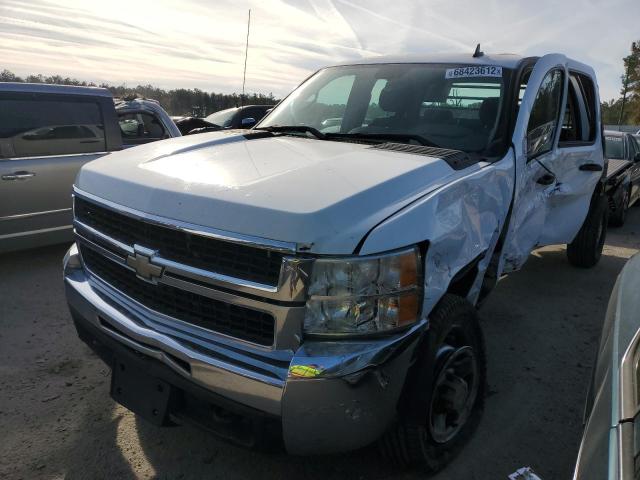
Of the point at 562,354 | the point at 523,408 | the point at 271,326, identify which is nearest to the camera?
the point at 271,326

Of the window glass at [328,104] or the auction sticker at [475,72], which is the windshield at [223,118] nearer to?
the window glass at [328,104]

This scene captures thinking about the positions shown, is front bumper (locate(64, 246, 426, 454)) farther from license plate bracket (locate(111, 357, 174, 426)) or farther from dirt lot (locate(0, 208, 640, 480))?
dirt lot (locate(0, 208, 640, 480))

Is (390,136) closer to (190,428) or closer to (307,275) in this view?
(307,275)

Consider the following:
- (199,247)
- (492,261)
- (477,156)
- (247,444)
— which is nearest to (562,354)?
(492,261)

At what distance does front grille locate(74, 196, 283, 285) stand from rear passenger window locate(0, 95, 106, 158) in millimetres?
3428

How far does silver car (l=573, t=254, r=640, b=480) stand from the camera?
1414 millimetres

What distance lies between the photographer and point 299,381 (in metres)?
1.82

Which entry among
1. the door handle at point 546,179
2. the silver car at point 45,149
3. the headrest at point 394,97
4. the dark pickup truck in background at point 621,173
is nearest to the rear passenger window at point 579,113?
the door handle at point 546,179

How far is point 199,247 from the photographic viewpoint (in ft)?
6.55

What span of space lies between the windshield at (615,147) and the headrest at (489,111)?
6914 millimetres

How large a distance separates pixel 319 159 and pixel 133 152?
1069mm

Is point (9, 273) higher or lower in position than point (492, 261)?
lower

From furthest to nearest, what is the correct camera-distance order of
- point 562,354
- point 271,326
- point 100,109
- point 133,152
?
point 100,109 → point 562,354 → point 133,152 → point 271,326

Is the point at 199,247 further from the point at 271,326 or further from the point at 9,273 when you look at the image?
the point at 9,273
